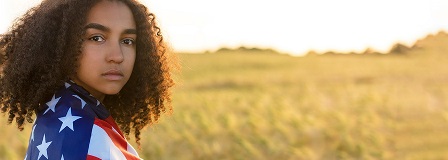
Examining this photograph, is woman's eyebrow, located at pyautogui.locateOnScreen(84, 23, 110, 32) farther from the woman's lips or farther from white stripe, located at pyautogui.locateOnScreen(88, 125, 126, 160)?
white stripe, located at pyautogui.locateOnScreen(88, 125, 126, 160)

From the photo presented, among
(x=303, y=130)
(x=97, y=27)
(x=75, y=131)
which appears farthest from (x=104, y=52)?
(x=303, y=130)

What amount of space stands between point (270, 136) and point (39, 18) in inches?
368

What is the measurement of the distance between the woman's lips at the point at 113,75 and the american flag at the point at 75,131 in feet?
0.31

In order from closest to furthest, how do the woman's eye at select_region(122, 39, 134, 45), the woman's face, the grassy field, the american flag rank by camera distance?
the american flag → the woman's face → the woman's eye at select_region(122, 39, 134, 45) → the grassy field

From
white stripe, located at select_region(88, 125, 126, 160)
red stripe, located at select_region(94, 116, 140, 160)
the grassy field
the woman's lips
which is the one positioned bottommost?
white stripe, located at select_region(88, 125, 126, 160)

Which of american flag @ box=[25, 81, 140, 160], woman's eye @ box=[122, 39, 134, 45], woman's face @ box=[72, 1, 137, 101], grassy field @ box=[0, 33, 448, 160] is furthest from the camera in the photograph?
grassy field @ box=[0, 33, 448, 160]

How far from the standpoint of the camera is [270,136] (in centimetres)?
1255

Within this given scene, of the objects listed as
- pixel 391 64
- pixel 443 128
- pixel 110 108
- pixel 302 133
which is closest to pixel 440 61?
pixel 391 64

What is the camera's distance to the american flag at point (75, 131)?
299cm

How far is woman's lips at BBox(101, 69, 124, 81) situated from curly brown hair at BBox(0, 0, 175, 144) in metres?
0.11

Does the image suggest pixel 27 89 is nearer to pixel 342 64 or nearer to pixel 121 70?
pixel 121 70

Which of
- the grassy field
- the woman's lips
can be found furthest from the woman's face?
the grassy field

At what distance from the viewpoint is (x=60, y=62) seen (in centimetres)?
318

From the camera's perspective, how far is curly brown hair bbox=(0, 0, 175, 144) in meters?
3.19
